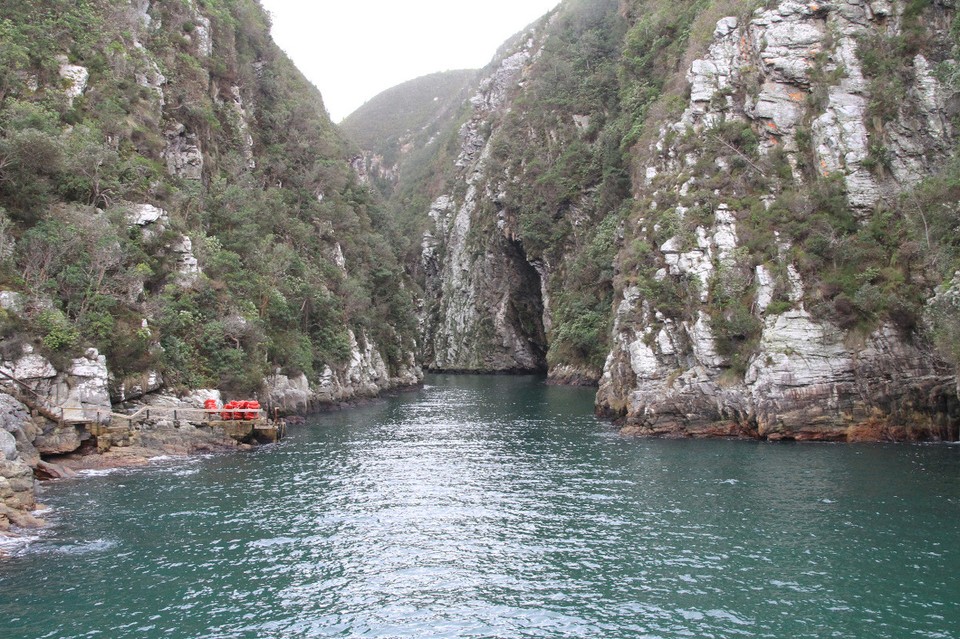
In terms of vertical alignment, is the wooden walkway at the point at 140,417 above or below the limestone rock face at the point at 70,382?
below

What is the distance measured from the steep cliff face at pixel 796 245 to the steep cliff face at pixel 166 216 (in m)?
26.8

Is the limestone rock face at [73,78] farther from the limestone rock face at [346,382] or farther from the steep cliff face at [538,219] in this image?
the steep cliff face at [538,219]

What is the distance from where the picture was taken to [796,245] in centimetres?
3931

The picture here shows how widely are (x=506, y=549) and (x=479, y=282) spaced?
91929 millimetres

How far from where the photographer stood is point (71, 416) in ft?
97.9

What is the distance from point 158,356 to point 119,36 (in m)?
27.4

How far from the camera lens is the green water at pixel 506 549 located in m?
14.4

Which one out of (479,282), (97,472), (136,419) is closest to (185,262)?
(136,419)

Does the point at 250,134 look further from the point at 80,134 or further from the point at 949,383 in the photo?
the point at 949,383

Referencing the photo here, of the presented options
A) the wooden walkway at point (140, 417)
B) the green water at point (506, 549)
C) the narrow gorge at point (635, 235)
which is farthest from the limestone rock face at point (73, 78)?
the green water at point (506, 549)

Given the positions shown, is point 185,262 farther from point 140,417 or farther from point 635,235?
point 635,235

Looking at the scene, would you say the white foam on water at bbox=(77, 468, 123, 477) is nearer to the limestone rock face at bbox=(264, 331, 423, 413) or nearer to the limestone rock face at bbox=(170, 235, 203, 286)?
the limestone rock face at bbox=(170, 235, 203, 286)

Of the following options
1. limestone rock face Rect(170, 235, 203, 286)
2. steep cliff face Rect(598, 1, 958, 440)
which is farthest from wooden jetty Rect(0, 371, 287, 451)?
steep cliff face Rect(598, 1, 958, 440)

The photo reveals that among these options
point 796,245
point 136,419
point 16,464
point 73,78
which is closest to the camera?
point 16,464
